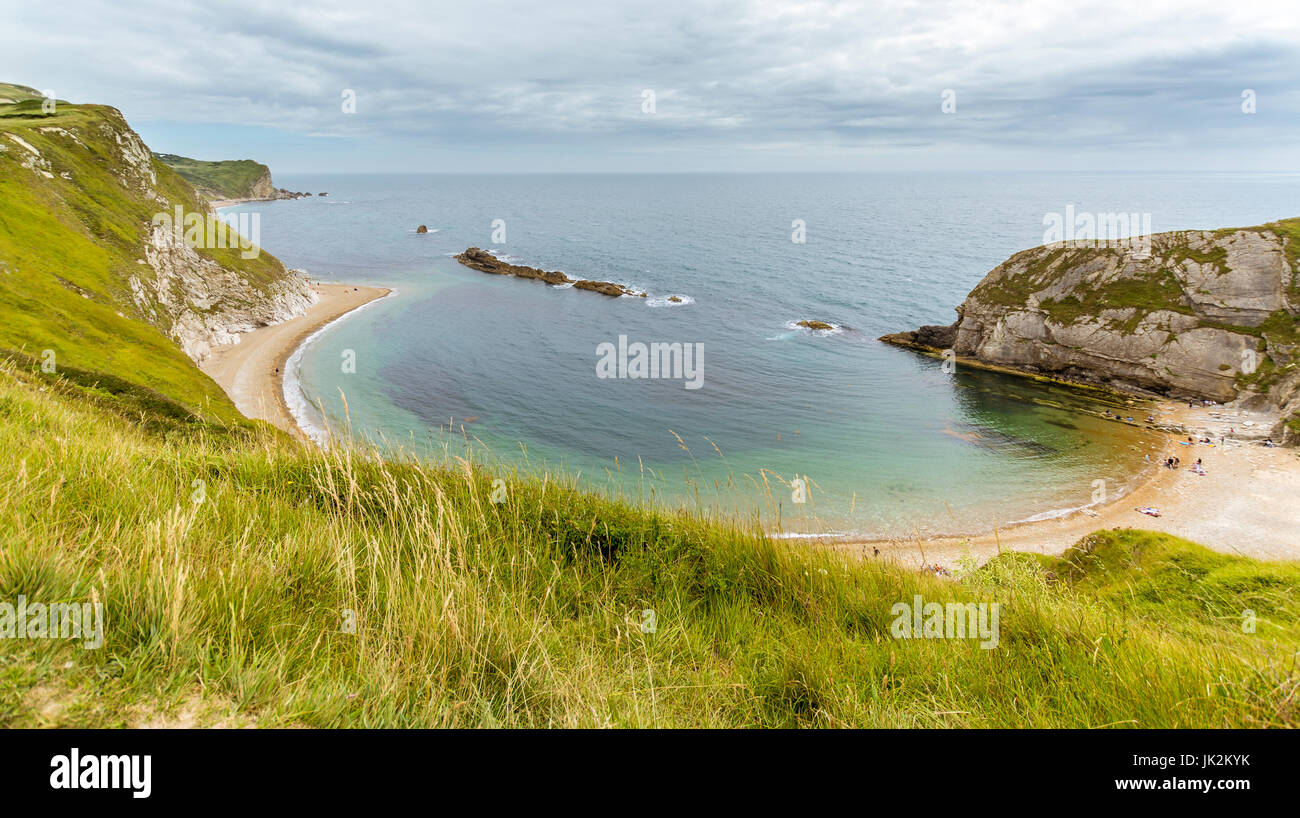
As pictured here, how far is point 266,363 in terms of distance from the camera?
52812 mm

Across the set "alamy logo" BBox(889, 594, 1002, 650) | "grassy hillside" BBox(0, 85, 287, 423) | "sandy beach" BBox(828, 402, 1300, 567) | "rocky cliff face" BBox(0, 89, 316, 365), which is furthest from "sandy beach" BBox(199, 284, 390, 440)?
"sandy beach" BBox(828, 402, 1300, 567)

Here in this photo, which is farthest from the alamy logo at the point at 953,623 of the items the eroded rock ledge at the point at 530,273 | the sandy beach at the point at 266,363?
the eroded rock ledge at the point at 530,273

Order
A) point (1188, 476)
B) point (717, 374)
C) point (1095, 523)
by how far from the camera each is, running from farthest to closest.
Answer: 1. point (717, 374)
2. point (1188, 476)
3. point (1095, 523)

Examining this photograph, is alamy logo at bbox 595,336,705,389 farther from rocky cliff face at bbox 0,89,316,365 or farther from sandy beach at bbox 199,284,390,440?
rocky cliff face at bbox 0,89,316,365

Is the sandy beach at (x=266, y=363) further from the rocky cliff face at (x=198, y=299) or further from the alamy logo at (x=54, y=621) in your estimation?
the alamy logo at (x=54, y=621)

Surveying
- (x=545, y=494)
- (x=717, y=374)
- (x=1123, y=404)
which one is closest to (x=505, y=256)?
(x=717, y=374)

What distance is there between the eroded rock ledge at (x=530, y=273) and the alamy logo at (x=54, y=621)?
85572mm

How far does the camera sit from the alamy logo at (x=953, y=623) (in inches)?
176

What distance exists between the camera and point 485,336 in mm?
67188
